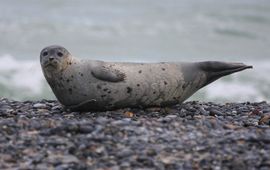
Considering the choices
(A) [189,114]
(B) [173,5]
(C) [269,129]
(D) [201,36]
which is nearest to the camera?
(C) [269,129]

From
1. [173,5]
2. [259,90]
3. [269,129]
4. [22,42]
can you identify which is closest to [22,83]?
[259,90]

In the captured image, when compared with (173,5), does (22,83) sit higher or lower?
lower

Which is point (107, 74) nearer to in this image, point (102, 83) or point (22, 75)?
point (102, 83)

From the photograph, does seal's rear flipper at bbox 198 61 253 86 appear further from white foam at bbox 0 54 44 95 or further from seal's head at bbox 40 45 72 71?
white foam at bbox 0 54 44 95

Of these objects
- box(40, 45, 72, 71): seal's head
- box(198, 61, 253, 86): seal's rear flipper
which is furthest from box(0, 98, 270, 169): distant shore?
box(198, 61, 253, 86): seal's rear flipper

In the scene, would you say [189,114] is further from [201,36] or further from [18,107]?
[201,36]

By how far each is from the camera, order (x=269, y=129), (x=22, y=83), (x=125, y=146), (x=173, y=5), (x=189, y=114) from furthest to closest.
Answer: (x=173, y=5), (x=22, y=83), (x=189, y=114), (x=269, y=129), (x=125, y=146)

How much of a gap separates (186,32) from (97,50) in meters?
4.72

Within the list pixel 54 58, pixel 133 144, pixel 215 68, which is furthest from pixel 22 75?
pixel 133 144

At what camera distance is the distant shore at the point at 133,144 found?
5.18 metres

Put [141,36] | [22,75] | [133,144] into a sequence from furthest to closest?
1. [141,36]
2. [22,75]
3. [133,144]

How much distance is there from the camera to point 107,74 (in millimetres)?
7172

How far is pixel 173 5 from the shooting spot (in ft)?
99.7

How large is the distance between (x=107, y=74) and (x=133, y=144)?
1778 mm
